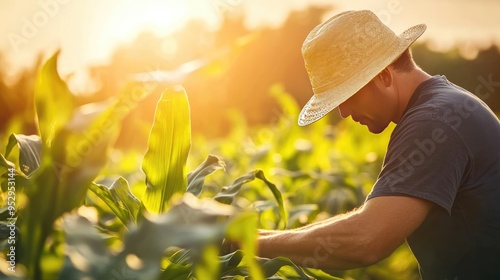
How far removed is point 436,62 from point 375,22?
27750 mm

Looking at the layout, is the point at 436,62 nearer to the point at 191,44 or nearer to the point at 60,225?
the point at 191,44

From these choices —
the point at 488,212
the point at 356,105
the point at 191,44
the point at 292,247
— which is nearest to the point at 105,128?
the point at 292,247

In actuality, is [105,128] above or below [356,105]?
above

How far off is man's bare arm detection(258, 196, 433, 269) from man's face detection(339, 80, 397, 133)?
0.48 metres

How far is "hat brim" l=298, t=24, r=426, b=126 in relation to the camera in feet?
7.97

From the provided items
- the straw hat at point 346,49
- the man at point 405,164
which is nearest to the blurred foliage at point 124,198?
the man at point 405,164

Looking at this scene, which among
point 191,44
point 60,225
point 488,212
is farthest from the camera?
point 191,44

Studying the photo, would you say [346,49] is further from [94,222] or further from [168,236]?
[168,236]

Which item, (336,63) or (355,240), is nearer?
(355,240)

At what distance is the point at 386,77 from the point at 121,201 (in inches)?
41.1

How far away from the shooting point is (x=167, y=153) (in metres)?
1.92

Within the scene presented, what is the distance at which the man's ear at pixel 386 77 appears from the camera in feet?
8.12

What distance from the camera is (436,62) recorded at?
29250mm

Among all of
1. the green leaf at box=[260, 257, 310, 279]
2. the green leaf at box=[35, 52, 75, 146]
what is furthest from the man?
the green leaf at box=[35, 52, 75, 146]
